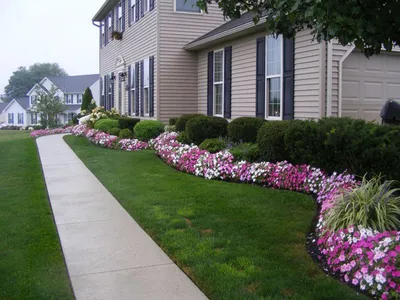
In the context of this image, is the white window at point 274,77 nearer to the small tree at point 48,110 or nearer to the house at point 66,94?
the small tree at point 48,110

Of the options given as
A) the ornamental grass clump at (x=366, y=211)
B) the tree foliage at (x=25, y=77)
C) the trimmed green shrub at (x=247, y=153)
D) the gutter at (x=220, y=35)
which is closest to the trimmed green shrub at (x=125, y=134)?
the gutter at (x=220, y=35)

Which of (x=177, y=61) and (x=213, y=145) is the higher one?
(x=177, y=61)

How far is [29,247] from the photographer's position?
5605 mm

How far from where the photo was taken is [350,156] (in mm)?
6762

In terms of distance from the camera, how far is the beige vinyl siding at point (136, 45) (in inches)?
691

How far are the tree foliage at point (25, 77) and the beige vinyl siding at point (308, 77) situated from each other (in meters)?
110

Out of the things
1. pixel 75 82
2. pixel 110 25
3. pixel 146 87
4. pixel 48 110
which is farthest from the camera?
pixel 75 82

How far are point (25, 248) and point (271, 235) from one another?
9.39ft

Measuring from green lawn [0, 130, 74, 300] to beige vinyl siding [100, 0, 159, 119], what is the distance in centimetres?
919

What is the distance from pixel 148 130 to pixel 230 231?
10.0 meters

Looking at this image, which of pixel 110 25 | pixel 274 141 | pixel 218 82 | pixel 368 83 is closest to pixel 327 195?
pixel 274 141

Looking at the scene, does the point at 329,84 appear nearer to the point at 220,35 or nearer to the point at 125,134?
the point at 220,35

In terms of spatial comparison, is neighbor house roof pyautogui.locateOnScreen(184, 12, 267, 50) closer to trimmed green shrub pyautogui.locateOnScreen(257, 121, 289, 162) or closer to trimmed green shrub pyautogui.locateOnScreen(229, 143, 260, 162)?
trimmed green shrub pyautogui.locateOnScreen(229, 143, 260, 162)

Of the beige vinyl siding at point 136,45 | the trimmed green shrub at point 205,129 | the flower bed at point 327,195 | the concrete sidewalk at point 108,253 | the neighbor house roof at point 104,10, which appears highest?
the neighbor house roof at point 104,10
